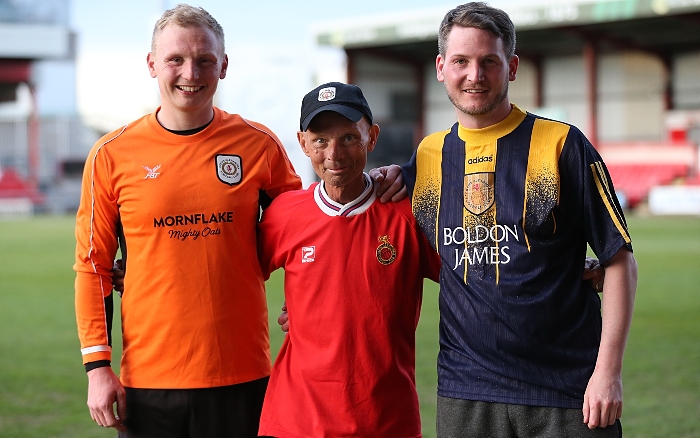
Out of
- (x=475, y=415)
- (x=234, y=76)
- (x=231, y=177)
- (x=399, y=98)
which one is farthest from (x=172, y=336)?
(x=399, y=98)

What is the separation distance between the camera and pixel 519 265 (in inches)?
97.0

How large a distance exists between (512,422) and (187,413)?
104 cm

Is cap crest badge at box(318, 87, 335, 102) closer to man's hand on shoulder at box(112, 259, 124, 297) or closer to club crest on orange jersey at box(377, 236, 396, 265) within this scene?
club crest on orange jersey at box(377, 236, 396, 265)

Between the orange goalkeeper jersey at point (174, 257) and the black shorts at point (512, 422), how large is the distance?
2.38 feet

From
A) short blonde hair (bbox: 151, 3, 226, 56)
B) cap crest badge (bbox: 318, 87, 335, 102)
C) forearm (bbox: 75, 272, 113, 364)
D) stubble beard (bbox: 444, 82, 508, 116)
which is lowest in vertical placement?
forearm (bbox: 75, 272, 113, 364)

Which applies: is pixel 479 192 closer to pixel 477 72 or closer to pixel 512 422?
pixel 477 72

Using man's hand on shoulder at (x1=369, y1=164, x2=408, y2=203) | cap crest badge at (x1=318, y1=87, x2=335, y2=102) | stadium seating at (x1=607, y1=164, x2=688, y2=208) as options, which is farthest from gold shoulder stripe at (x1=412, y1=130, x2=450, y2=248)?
stadium seating at (x1=607, y1=164, x2=688, y2=208)

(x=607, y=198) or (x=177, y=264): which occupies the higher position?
(x=607, y=198)

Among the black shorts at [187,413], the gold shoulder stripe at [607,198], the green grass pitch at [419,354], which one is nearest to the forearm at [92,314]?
the black shorts at [187,413]

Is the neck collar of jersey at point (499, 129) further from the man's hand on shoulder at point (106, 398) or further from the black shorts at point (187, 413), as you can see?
the man's hand on shoulder at point (106, 398)

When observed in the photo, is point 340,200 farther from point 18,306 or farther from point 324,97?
point 18,306

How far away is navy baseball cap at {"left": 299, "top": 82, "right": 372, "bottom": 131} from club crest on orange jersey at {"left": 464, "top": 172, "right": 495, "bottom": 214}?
389 millimetres

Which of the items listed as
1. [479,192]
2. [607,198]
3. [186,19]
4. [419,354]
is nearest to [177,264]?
[186,19]

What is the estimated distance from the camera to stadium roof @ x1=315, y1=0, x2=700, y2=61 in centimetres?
2970
